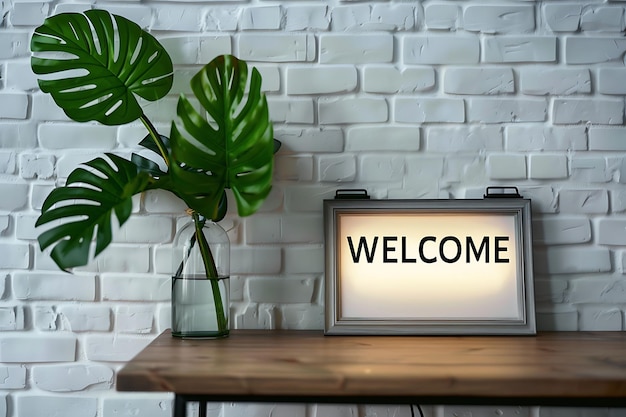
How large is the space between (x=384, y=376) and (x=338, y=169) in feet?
2.03

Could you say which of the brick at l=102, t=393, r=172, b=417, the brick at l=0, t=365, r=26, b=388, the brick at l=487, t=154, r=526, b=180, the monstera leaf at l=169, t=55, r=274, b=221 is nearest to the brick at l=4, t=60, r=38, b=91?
the monstera leaf at l=169, t=55, r=274, b=221

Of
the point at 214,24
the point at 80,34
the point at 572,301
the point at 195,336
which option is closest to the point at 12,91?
the point at 80,34

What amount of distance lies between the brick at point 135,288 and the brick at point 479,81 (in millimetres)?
833

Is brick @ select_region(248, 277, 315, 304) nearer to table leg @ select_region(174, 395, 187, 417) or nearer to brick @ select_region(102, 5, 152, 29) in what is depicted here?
table leg @ select_region(174, 395, 187, 417)

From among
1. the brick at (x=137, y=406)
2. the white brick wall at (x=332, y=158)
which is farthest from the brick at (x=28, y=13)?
the brick at (x=137, y=406)

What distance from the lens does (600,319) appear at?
1496 mm

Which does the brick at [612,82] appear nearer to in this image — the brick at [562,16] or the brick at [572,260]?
the brick at [562,16]

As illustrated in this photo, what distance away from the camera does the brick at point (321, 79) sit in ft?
5.03

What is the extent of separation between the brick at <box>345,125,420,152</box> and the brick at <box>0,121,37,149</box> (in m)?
0.77

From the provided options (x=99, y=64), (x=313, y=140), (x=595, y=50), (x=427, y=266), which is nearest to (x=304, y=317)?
(x=427, y=266)

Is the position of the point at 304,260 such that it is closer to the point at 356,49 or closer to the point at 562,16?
the point at 356,49

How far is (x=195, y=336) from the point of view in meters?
1.35

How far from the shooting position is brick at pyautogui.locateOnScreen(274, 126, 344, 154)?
153 centimetres

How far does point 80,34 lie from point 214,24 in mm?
319
